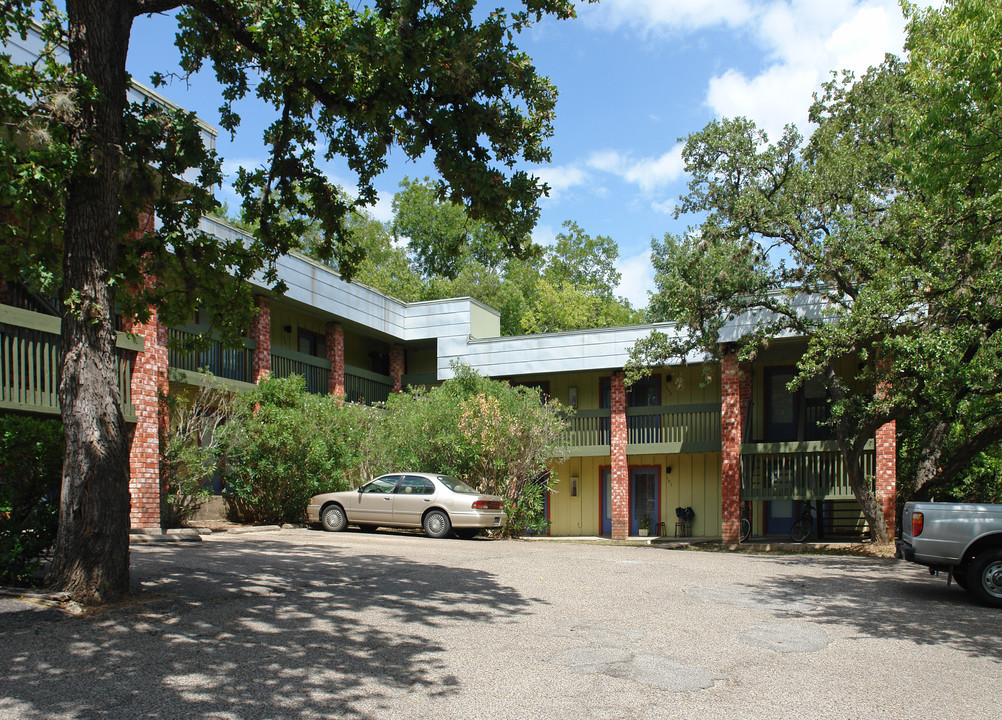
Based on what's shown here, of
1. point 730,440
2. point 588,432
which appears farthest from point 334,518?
point 730,440

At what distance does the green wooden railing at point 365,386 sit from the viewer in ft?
85.3

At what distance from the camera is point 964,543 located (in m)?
10.6

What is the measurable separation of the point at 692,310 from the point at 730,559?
6.49 metres

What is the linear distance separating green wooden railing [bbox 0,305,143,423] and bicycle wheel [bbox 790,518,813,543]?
1776cm

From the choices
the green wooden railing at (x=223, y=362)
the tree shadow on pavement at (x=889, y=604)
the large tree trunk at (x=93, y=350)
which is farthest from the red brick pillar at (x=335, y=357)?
the large tree trunk at (x=93, y=350)

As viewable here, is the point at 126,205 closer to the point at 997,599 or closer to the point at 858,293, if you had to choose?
the point at 997,599

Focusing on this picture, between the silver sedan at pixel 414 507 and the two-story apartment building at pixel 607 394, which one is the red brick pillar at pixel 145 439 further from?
the silver sedan at pixel 414 507

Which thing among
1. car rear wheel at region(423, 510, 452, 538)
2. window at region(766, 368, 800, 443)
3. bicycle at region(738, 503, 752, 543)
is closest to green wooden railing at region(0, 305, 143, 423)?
car rear wheel at region(423, 510, 452, 538)

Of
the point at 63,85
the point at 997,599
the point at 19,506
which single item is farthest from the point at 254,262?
the point at 997,599

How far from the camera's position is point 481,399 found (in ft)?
65.2

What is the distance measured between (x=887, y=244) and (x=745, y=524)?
31.7ft

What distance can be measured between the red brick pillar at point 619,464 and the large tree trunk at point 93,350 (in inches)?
735

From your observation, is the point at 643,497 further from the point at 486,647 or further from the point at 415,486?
the point at 486,647

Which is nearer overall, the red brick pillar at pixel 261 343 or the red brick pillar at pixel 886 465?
the red brick pillar at pixel 886 465
